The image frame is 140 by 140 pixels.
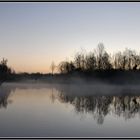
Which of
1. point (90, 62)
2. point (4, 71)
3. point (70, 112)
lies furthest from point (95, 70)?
point (4, 71)

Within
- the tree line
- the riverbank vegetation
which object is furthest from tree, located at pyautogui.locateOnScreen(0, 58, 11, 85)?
the tree line

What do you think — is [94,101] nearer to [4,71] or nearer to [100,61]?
[100,61]

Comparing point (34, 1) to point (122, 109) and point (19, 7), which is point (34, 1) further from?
point (122, 109)

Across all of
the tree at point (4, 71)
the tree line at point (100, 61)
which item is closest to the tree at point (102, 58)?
the tree line at point (100, 61)

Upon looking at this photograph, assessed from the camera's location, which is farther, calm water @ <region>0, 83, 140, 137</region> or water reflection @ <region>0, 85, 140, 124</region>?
water reflection @ <region>0, 85, 140, 124</region>

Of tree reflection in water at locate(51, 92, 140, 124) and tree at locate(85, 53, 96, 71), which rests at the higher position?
tree at locate(85, 53, 96, 71)

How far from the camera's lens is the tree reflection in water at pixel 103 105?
412 cm

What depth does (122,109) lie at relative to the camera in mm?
4445

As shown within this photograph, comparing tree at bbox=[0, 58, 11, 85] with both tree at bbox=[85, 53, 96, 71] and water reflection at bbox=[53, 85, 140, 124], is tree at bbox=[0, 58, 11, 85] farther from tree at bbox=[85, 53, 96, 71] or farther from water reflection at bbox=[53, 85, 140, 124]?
tree at bbox=[85, 53, 96, 71]

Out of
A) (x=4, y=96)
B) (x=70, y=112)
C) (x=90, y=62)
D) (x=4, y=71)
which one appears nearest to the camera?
(x=70, y=112)

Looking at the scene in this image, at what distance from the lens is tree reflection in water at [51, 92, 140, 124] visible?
162 inches

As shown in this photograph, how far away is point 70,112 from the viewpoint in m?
4.18

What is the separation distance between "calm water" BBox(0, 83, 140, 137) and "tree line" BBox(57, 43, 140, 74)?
284 millimetres

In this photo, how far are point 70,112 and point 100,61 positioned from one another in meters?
0.89
